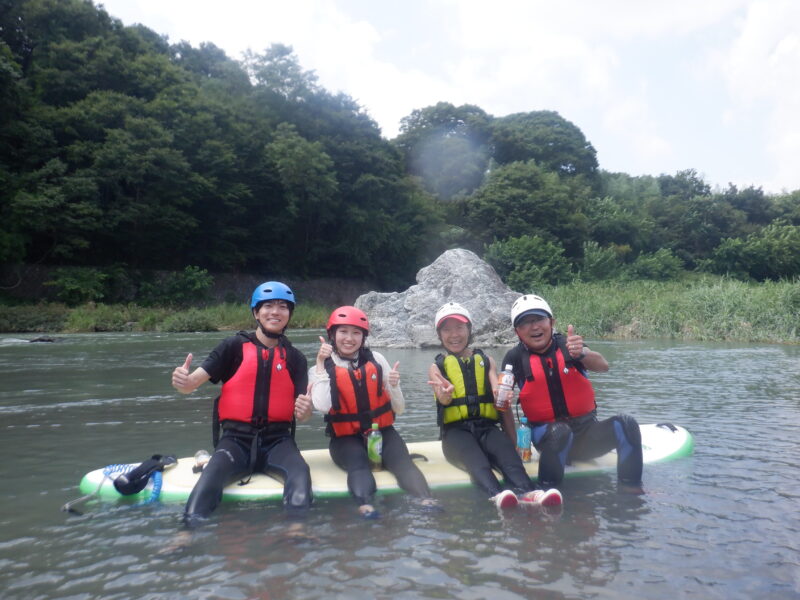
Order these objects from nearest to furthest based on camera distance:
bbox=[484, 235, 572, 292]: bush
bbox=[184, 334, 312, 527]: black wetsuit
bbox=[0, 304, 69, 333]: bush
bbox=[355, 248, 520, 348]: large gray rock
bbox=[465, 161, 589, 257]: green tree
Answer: bbox=[184, 334, 312, 527]: black wetsuit
bbox=[355, 248, 520, 348]: large gray rock
bbox=[0, 304, 69, 333]: bush
bbox=[484, 235, 572, 292]: bush
bbox=[465, 161, 589, 257]: green tree

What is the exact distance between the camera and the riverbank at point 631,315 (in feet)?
49.3

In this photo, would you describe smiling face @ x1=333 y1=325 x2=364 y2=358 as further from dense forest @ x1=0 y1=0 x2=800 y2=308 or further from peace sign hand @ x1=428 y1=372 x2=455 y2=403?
dense forest @ x1=0 y1=0 x2=800 y2=308

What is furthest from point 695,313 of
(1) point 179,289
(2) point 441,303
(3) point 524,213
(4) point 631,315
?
(1) point 179,289

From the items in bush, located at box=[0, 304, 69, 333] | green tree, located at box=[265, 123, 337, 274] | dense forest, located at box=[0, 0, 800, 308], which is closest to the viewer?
bush, located at box=[0, 304, 69, 333]

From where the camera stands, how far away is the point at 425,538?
3176 mm

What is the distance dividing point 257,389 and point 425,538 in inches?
59.2

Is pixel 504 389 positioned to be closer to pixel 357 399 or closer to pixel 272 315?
pixel 357 399

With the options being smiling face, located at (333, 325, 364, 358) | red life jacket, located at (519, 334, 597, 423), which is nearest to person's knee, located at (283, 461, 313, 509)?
smiling face, located at (333, 325, 364, 358)

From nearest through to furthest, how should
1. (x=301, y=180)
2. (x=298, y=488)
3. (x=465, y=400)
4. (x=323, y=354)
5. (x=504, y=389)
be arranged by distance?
(x=298, y=488) < (x=504, y=389) < (x=323, y=354) < (x=465, y=400) < (x=301, y=180)

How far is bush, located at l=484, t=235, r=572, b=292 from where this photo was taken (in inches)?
1098

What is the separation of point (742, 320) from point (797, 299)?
1335mm

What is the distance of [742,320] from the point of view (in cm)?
1515

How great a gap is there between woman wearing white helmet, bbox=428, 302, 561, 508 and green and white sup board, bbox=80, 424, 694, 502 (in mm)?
172

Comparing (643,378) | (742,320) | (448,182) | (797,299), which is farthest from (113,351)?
(448,182)
